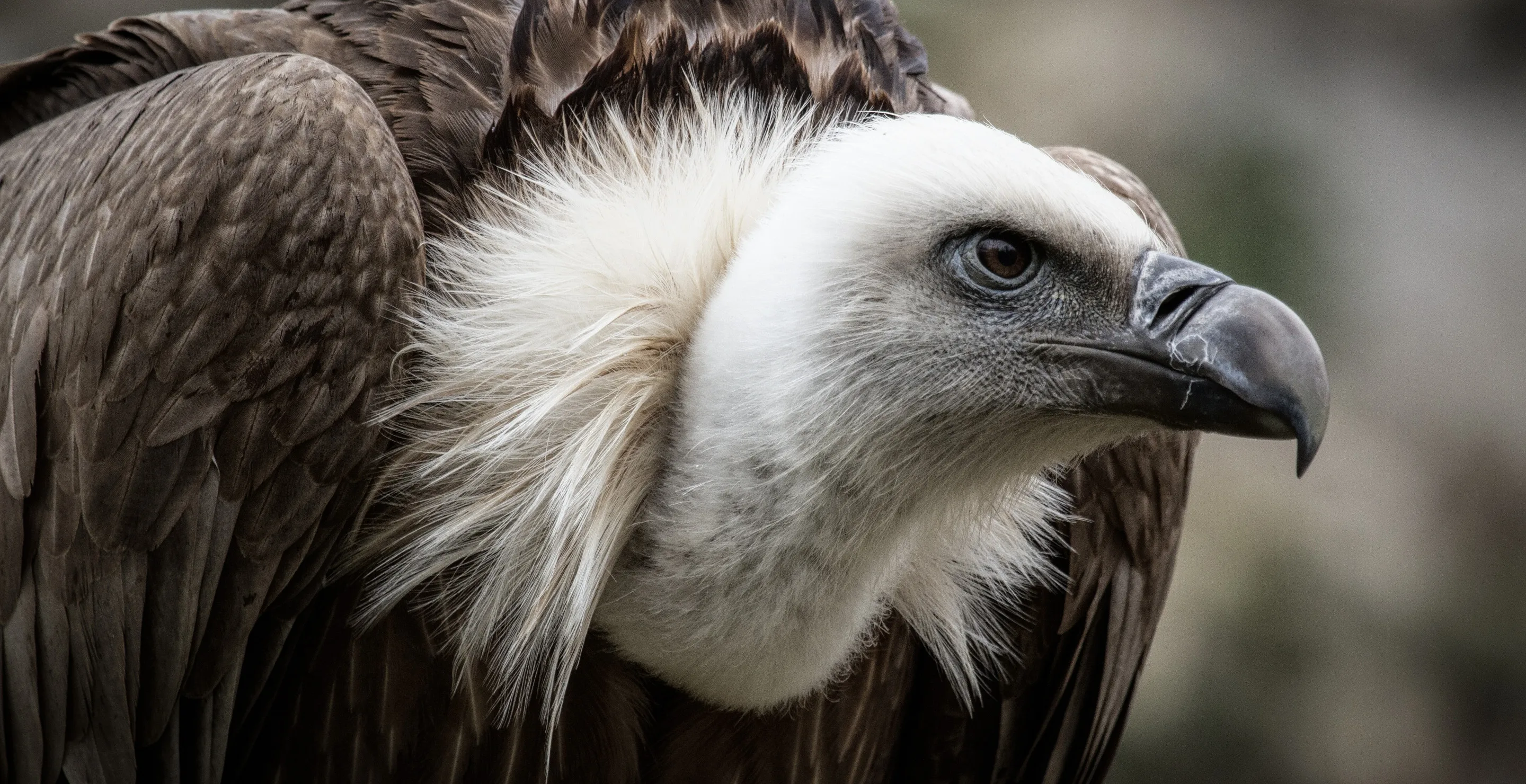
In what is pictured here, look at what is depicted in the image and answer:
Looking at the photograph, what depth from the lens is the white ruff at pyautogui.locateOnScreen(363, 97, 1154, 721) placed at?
8.00 feet

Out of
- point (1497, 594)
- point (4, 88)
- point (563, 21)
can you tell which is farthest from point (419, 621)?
point (1497, 594)

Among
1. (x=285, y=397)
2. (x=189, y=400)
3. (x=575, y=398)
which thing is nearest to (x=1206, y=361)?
(x=575, y=398)

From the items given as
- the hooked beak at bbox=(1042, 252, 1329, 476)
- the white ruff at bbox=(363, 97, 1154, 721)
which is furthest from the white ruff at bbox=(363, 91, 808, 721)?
the hooked beak at bbox=(1042, 252, 1329, 476)

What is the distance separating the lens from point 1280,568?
20.5 ft

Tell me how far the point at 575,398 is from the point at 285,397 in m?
0.48

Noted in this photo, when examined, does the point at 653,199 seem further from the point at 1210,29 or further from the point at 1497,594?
the point at 1210,29

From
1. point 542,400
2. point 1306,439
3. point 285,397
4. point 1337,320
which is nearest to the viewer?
point 1306,439

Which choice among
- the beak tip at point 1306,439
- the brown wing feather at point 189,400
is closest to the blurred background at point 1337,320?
the beak tip at point 1306,439

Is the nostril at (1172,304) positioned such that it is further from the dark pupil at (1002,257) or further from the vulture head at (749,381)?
the dark pupil at (1002,257)

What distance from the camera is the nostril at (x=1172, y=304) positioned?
2301 mm

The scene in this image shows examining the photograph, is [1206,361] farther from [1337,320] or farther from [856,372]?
[1337,320]

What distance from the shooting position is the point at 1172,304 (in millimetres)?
2318

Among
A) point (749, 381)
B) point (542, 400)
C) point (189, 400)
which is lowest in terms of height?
point (189, 400)

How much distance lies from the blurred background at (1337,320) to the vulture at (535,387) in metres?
3.81
